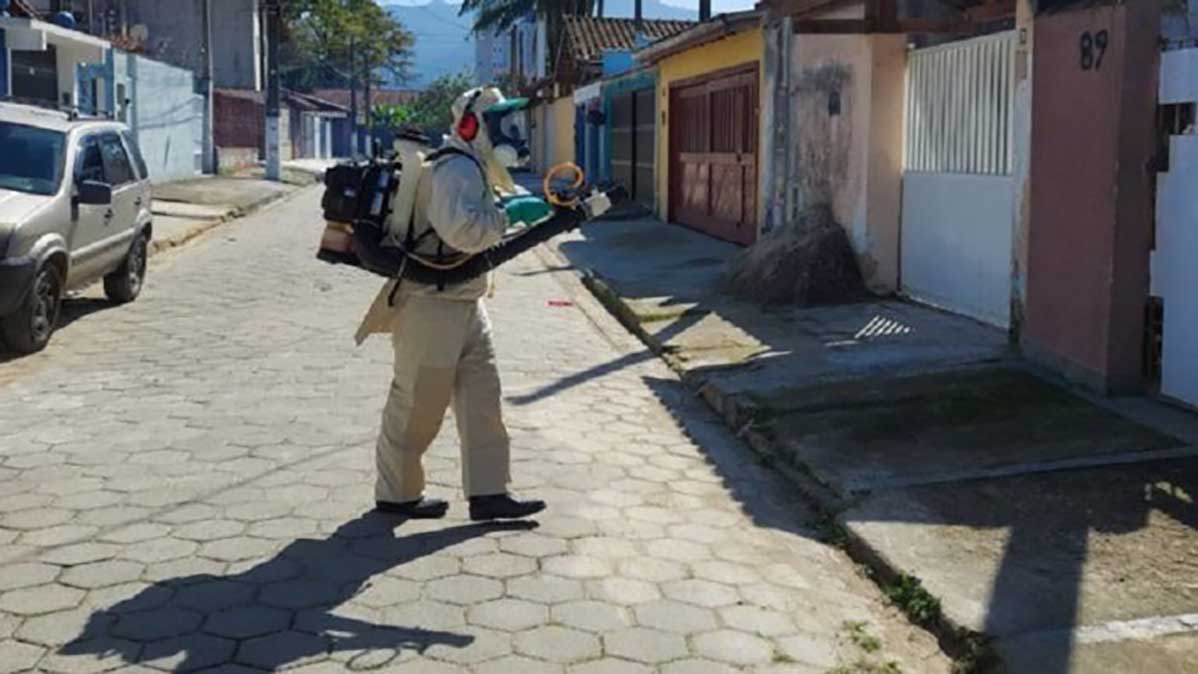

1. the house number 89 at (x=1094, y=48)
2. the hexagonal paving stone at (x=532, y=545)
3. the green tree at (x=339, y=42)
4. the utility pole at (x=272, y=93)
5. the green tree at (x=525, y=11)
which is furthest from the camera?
the green tree at (x=339, y=42)

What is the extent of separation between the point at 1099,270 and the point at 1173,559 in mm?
2524

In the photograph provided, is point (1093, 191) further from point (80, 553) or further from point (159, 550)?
point (80, 553)

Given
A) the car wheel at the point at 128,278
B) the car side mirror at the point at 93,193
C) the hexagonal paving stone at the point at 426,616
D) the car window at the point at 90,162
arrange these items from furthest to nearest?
1. the car wheel at the point at 128,278
2. the car window at the point at 90,162
3. the car side mirror at the point at 93,193
4. the hexagonal paving stone at the point at 426,616

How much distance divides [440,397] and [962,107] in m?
6.13

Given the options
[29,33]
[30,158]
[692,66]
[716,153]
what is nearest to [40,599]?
[30,158]

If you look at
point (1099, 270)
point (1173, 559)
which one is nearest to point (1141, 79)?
point (1099, 270)

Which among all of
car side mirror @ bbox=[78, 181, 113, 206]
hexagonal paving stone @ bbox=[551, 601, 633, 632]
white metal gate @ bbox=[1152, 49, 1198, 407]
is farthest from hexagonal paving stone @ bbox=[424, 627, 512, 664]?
→ car side mirror @ bbox=[78, 181, 113, 206]

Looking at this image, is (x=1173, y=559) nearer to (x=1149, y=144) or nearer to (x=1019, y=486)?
(x=1019, y=486)

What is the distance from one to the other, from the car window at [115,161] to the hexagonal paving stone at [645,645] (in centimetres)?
809

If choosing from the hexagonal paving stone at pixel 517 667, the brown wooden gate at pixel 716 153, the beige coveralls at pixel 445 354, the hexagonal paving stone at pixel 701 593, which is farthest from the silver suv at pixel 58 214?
the brown wooden gate at pixel 716 153

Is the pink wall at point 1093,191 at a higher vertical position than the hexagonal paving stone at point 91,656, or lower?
higher

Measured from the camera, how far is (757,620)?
167 inches

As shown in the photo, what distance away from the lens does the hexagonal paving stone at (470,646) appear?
3891 millimetres

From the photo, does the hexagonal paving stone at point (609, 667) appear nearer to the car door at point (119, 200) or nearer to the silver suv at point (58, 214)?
the silver suv at point (58, 214)
